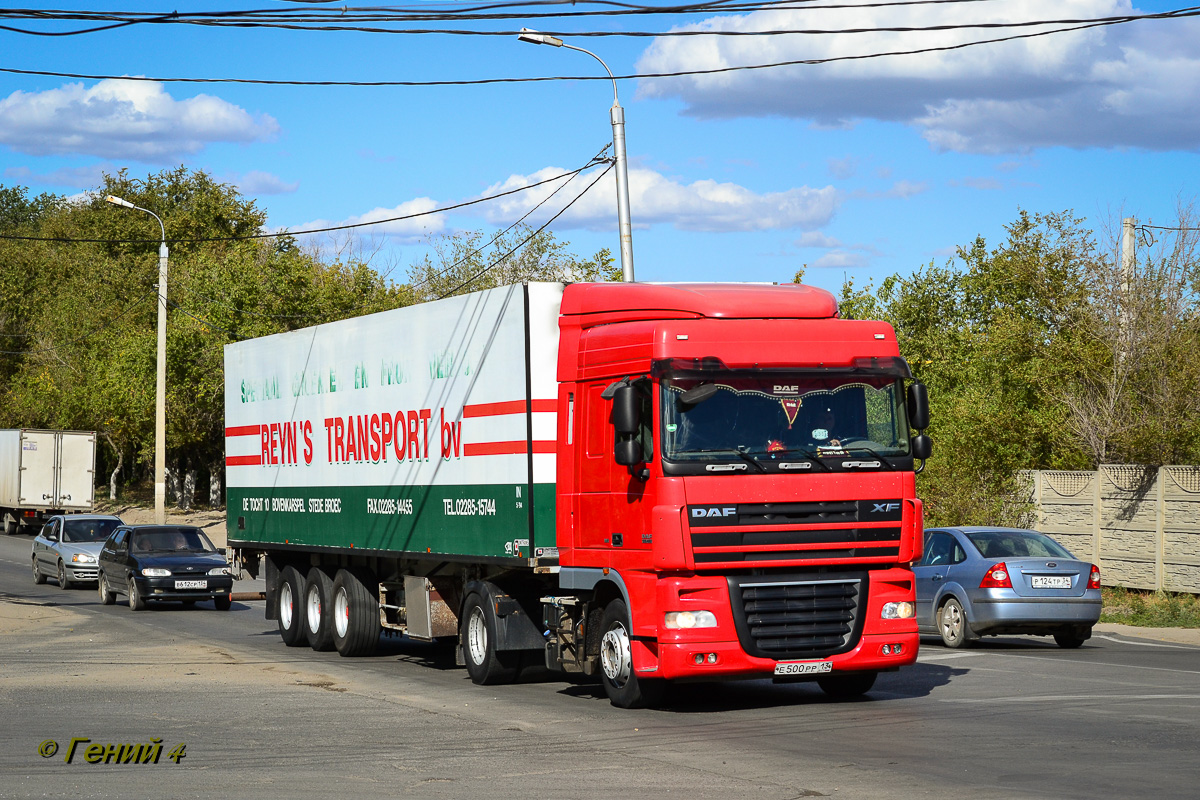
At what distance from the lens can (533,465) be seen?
42.2 ft

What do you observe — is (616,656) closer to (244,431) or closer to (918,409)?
(918,409)

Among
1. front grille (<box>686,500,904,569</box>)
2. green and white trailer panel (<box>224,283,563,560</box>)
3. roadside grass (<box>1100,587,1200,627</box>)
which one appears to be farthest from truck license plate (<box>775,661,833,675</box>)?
roadside grass (<box>1100,587,1200,627</box>)

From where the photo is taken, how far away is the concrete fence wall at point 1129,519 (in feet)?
70.6

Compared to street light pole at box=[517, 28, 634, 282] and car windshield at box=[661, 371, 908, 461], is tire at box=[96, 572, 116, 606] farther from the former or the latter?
car windshield at box=[661, 371, 908, 461]

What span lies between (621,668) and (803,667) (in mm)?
1529

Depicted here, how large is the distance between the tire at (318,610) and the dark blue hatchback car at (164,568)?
21.4 ft

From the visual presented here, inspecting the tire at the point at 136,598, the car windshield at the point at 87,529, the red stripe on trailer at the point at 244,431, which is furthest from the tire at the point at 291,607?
the car windshield at the point at 87,529

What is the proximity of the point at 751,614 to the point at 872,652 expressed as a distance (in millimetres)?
1135

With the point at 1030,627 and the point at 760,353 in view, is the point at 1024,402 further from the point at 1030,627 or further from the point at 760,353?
the point at 760,353

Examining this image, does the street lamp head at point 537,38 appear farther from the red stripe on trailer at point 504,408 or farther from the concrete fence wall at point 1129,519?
the concrete fence wall at point 1129,519

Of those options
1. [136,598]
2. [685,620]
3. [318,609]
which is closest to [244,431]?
[318,609]

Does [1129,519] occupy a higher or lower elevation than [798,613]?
higher

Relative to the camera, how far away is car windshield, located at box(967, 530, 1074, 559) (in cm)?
1716

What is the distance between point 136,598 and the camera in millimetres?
24469
